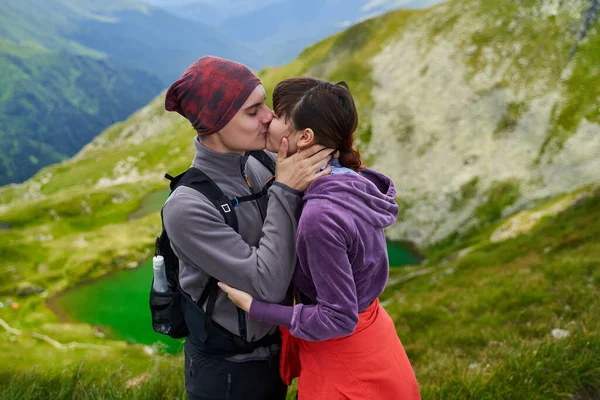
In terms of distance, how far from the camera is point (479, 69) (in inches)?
3041

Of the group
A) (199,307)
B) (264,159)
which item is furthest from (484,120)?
(199,307)

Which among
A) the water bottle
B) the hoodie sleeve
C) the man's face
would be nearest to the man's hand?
the hoodie sleeve

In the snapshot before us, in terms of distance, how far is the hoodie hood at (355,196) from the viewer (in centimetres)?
382

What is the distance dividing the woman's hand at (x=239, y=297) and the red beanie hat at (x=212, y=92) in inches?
65.2

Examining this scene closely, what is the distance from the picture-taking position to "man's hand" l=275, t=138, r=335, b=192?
4.05 metres

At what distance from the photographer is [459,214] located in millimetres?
67312

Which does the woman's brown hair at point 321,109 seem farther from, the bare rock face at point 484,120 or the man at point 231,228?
the bare rock face at point 484,120

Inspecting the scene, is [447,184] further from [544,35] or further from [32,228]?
[32,228]

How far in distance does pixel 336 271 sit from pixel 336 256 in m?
0.14

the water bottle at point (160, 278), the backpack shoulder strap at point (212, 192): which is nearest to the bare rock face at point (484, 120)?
the backpack shoulder strap at point (212, 192)

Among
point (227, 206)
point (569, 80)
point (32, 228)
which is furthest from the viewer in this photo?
point (32, 228)

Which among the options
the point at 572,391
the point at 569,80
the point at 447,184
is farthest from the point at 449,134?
the point at 572,391

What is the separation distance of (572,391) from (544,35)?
266ft

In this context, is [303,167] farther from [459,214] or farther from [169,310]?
[459,214]
